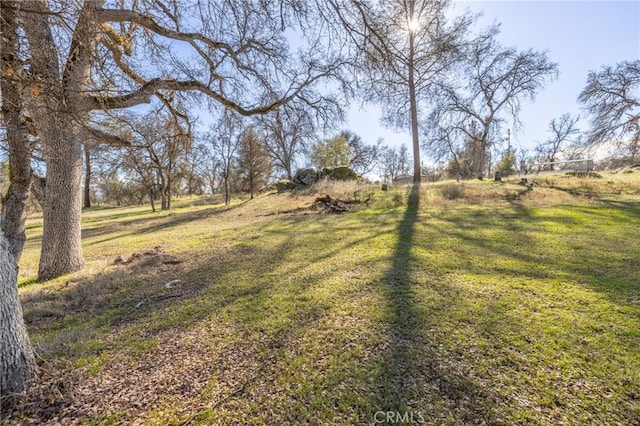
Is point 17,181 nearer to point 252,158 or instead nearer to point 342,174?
point 342,174

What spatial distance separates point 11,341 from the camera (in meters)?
1.88

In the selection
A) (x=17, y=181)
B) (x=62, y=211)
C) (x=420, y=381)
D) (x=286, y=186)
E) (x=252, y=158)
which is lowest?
(x=420, y=381)

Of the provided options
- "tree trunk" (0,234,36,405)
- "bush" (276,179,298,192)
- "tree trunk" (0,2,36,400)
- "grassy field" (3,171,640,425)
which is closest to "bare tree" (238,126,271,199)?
"bush" (276,179,298,192)

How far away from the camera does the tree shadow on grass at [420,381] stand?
65.9 inches

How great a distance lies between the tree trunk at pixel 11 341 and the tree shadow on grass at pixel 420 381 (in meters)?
2.51

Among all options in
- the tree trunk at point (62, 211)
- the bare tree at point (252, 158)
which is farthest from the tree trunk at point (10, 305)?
the bare tree at point (252, 158)

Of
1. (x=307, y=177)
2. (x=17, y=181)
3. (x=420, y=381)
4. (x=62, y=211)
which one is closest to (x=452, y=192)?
(x=420, y=381)

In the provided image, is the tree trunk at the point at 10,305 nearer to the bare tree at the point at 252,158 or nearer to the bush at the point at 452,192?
the bush at the point at 452,192

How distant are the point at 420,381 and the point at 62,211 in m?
6.50

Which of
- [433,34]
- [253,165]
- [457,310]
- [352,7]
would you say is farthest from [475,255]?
[253,165]

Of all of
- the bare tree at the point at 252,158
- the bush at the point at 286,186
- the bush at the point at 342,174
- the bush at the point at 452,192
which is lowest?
the bush at the point at 452,192

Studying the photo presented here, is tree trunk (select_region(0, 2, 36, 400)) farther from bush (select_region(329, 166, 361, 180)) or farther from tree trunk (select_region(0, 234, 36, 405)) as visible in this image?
bush (select_region(329, 166, 361, 180))

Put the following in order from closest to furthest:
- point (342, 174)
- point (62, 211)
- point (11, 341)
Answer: point (11, 341), point (62, 211), point (342, 174)

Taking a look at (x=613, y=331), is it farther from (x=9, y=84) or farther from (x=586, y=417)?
(x=9, y=84)
